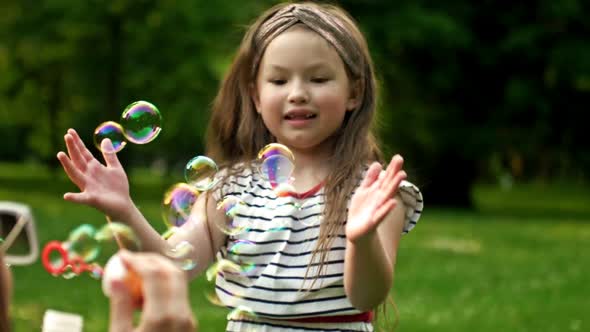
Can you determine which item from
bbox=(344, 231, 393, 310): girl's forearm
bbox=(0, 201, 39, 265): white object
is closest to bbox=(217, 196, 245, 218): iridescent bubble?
bbox=(344, 231, 393, 310): girl's forearm

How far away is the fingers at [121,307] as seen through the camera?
1.46 metres

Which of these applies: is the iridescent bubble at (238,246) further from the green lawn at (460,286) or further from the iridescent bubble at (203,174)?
the green lawn at (460,286)

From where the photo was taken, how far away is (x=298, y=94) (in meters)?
2.98

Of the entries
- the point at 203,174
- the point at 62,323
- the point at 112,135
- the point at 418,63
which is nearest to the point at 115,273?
the point at 203,174

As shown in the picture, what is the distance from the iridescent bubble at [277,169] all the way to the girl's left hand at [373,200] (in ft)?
1.72

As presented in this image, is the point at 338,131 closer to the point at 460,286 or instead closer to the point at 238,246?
the point at 238,246

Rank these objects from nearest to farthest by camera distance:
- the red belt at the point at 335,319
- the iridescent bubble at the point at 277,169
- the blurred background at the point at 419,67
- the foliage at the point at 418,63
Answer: the red belt at the point at 335,319
the iridescent bubble at the point at 277,169
the blurred background at the point at 419,67
the foliage at the point at 418,63

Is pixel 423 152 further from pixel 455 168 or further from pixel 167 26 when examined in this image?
pixel 167 26

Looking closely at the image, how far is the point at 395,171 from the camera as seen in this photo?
2580 mm

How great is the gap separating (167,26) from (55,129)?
9.04 metres

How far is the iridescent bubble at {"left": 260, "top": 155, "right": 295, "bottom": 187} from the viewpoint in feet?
10.1

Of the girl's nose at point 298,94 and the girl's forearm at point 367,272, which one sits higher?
the girl's nose at point 298,94

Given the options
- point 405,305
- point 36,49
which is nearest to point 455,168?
point 36,49

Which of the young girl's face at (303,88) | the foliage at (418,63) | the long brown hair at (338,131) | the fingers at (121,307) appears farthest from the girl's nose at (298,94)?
the foliage at (418,63)
